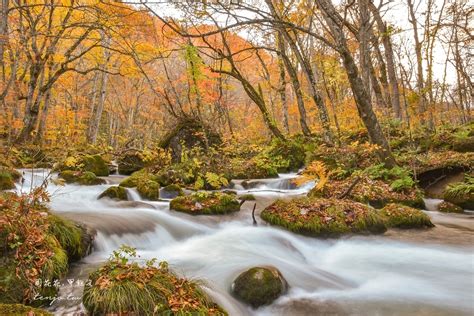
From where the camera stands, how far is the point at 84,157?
36.9ft

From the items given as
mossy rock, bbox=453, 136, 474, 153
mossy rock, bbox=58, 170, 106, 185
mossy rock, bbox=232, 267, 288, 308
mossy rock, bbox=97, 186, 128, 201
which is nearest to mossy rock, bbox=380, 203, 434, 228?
mossy rock, bbox=232, 267, 288, 308

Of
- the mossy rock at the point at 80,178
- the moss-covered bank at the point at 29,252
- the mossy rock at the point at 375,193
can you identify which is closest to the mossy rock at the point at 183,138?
the mossy rock at the point at 80,178

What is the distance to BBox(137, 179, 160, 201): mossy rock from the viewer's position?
8570 millimetres

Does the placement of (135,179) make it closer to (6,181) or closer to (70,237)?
(6,181)

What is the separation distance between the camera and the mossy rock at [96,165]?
1161 cm

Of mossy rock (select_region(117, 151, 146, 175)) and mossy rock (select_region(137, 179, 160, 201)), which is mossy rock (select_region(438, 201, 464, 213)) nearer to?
mossy rock (select_region(137, 179, 160, 201))

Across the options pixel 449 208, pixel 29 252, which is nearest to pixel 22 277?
pixel 29 252

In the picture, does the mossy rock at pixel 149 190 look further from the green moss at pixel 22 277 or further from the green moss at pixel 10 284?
the green moss at pixel 10 284

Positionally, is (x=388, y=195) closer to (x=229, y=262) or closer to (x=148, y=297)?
(x=229, y=262)

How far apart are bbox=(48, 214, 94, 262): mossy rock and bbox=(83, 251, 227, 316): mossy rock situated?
116 centimetres

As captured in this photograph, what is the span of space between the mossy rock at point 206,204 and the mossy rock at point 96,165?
5653 millimetres

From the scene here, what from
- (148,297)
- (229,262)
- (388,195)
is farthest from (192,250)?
(388,195)

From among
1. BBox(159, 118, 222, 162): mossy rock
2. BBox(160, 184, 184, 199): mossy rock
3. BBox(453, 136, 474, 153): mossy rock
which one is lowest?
BBox(160, 184, 184, 199): mossy rock

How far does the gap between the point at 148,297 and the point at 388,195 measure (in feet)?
22.8
